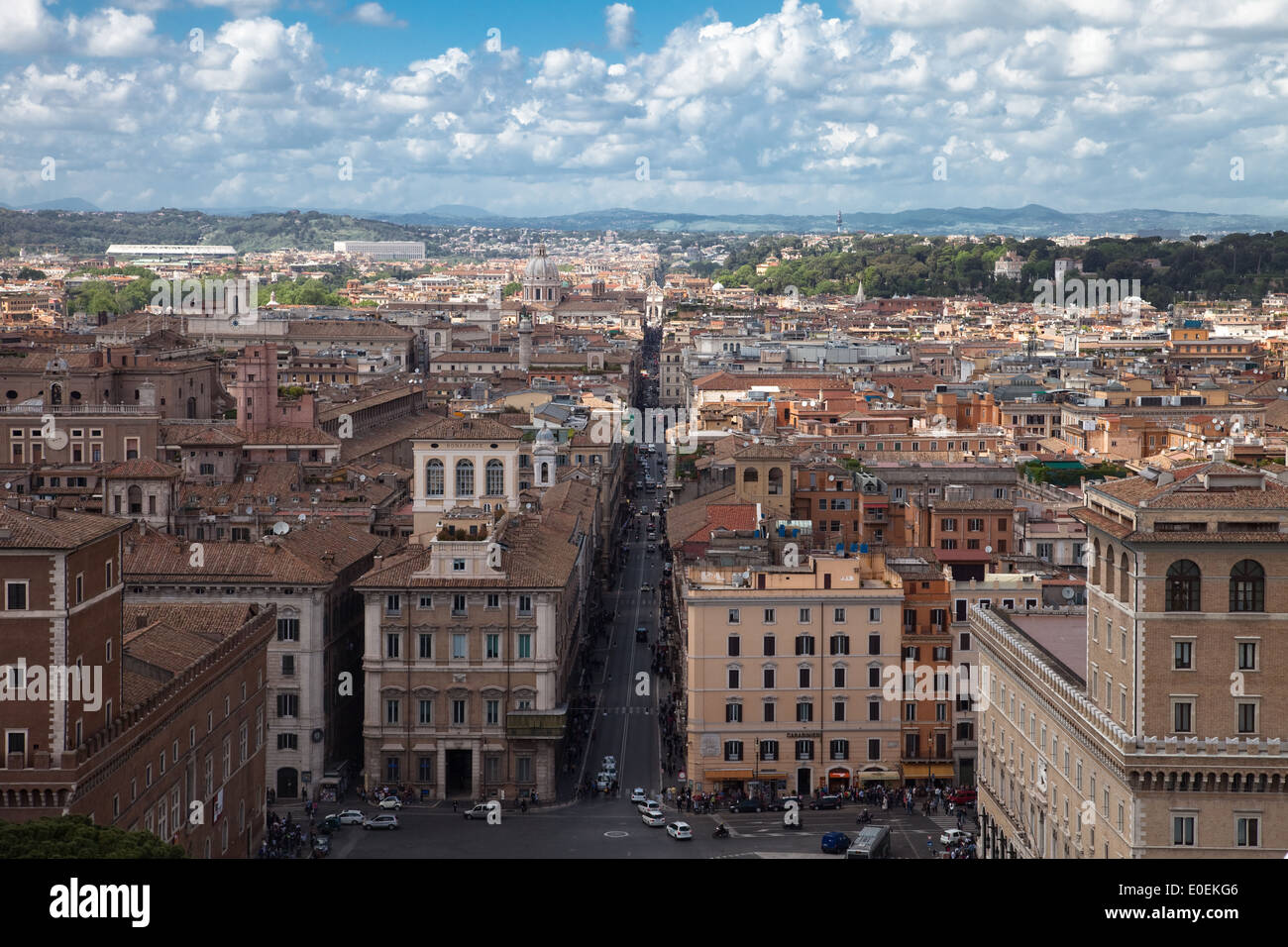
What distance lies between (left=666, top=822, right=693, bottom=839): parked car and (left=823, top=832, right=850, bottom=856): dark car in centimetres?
252

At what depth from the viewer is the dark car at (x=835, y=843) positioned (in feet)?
114

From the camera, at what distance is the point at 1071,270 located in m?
189

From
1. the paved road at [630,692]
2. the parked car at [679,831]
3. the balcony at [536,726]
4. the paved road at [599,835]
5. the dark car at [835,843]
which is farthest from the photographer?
the paved road at [630,692]

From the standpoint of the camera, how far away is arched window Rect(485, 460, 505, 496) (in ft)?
166

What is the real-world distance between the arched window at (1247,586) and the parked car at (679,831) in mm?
13353

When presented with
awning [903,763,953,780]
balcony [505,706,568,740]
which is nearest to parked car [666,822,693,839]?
balcony [505,706,568,740]

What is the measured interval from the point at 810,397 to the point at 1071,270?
11840cm

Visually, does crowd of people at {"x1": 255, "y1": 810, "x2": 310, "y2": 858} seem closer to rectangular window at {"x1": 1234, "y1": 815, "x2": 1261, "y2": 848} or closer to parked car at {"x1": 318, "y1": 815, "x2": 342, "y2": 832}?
parked car at {"x1": 318, "y1": 815, "x2": 342, "y2": 832}

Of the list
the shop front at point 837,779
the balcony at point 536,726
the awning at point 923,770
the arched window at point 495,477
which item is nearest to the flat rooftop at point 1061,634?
the awning at point 923,770

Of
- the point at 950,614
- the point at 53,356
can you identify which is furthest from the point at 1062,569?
the point at 53,356

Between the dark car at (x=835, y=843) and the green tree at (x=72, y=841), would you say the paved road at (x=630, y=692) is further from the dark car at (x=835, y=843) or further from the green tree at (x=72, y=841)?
the green tree at (x=72, y=841)

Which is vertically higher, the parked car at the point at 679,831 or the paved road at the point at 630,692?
the paved road at the point at 630,692

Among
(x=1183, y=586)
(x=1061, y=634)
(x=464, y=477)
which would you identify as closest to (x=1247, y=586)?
(x=1183, y=586)
